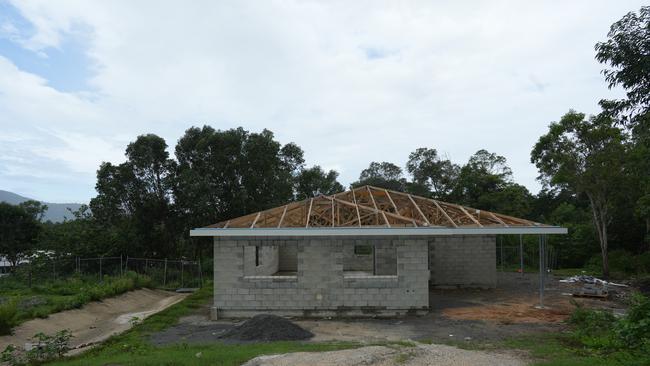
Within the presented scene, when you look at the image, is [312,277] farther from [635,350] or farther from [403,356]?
[635,350]

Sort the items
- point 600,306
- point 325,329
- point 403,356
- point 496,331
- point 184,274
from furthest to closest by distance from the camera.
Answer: point 184,274, point 600,306, point 325,329, point 496,331, point 403,356

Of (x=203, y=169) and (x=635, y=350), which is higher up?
(x=203, y=169)

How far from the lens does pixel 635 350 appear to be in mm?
8266

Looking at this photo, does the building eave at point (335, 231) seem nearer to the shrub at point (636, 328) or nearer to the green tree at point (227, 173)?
the shrub at point (636, 328)

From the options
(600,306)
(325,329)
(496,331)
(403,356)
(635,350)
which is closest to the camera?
(635,350)

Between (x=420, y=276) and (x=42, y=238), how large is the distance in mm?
25536

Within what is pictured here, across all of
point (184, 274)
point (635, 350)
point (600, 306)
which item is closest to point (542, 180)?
point (600, 306)

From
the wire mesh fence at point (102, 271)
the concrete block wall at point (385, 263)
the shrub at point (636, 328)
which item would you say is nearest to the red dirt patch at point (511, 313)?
the concrete block wall at point (385, 263)

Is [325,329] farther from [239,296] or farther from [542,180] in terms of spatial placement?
[542,180]

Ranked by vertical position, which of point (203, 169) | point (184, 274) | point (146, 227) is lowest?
point (184, 274)

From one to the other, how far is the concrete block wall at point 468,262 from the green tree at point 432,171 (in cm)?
2212

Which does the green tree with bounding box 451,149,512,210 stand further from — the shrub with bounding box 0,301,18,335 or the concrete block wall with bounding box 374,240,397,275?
the shrub with bounding box 0,301,18,335

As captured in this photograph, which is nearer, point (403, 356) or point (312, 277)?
point (403, 356)

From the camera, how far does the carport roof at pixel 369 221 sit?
1501cm
